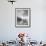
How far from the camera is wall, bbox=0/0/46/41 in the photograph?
5.52 meters

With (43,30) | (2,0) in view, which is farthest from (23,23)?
(2,0)

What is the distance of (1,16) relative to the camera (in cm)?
556

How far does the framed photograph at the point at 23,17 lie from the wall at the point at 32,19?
12cm

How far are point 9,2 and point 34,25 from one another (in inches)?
54.3

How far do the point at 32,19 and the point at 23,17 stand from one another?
376 mm

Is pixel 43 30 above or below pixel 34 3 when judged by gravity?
below

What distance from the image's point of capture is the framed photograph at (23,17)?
5543mm

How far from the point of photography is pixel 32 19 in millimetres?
5539

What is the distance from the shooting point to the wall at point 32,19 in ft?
18.1

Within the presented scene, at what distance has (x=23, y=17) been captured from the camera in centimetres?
556

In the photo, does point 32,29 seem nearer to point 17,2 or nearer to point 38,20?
point 38,20

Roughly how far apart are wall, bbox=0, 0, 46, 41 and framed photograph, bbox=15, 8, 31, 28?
0.40 ft

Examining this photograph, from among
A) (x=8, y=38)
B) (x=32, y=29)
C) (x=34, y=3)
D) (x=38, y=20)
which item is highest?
(x=34, y=3)

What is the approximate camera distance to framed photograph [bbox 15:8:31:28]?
5.54 meters
